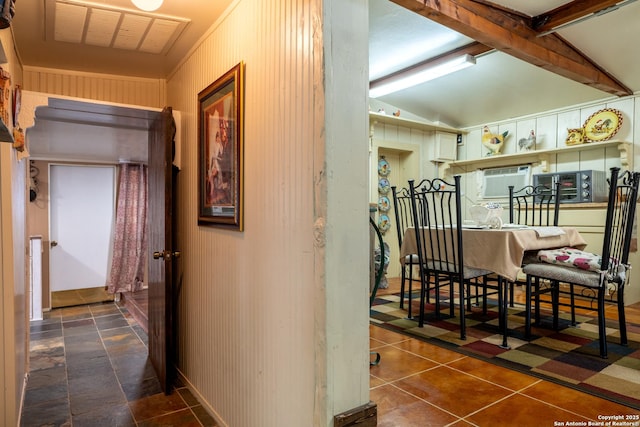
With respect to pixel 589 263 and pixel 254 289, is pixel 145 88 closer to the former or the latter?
pixel 254 289

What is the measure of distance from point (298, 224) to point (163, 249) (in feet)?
4.62

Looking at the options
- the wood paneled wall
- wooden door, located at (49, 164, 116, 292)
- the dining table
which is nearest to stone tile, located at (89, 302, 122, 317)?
wooden door, located at (49, 164, 116, 292)

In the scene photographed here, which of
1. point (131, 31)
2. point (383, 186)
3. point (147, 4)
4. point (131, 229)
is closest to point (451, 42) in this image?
point (383, 186)

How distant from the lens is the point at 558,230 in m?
3.12

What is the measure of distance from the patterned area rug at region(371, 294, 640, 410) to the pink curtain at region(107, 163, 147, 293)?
357 centimetres

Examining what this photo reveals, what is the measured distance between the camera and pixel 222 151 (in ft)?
6.36

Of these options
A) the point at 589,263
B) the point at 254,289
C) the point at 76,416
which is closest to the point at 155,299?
the point at 76,416

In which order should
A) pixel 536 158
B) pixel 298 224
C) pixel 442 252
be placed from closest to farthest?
pixel 298 224
pixel 442 252
pixel 536 158

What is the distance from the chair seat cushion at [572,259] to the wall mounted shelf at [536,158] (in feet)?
6.96

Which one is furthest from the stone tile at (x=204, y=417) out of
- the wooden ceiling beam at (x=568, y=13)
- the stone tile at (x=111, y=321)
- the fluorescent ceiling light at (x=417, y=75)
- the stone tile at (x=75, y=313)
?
the fluorescent ceiling light at (x=417, y=75)

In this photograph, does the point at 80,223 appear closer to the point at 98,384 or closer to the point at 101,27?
the point at 98,384

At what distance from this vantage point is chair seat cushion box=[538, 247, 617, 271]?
8.48 feet

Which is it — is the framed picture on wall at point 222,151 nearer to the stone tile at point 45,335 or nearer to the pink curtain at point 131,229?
the stone tile at point 45,335

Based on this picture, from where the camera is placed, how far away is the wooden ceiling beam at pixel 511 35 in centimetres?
246
